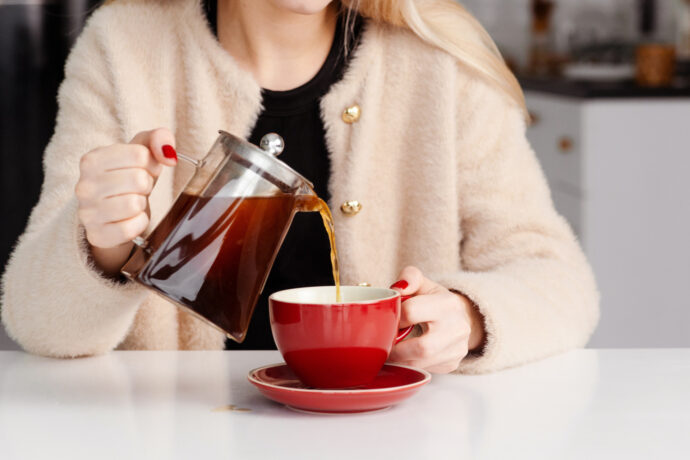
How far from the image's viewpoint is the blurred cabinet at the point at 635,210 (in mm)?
2580

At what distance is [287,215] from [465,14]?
0.64 m

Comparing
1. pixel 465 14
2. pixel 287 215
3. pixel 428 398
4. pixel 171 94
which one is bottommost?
pixel 428 398

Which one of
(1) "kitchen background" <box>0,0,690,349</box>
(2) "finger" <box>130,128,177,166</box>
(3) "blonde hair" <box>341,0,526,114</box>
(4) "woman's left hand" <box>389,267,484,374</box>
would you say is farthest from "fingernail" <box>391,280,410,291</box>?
(1) "kitchen background" <box>0,0,690,349</box>

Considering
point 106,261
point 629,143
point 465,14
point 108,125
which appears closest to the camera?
point 106,261

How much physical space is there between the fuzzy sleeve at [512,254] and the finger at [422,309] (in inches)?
2.9

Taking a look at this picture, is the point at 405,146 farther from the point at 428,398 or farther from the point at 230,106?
the point at 428,398

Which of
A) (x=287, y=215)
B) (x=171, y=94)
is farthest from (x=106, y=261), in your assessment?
(x=171, y=94)

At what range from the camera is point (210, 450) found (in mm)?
684

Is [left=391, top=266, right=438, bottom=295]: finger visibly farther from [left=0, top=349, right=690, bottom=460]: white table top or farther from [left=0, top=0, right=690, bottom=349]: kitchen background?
[left=0, top=0, right=690, bottom=349]: kitchen background

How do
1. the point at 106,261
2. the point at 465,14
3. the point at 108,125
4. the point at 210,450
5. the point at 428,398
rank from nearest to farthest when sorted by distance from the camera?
the point at 210,450
the point at 428,398
the point at 106,261
the point at 108,125
the point at 465,14

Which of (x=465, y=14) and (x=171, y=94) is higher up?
(x=465, y=14)

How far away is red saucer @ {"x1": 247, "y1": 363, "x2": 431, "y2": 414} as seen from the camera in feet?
2.47

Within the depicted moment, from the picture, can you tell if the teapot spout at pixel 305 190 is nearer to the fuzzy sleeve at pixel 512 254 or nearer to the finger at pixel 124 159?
the finger at pixel 124 159

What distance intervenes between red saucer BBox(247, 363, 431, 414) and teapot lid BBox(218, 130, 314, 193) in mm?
170
